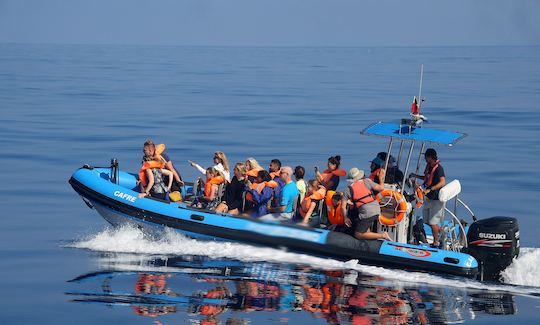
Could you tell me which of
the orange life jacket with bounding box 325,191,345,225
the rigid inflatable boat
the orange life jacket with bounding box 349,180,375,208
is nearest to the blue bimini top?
the rigid inflatable boat

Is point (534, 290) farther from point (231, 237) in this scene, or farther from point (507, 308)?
point (231, 237)

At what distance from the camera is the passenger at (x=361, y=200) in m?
13.4

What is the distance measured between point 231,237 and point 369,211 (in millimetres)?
2349

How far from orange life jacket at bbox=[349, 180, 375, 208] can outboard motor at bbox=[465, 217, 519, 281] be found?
59.1 inches

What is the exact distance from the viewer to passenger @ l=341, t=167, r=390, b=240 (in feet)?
44.0

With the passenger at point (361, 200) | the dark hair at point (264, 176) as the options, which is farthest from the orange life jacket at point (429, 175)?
the dark hair at point (264, 176)

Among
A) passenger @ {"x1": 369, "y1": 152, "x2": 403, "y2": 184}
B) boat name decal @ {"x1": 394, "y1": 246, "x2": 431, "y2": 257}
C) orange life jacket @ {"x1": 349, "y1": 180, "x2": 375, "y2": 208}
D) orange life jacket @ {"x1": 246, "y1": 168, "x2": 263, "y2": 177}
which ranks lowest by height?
boat name decal @ {"x1": 394, "y1": 246, "x2": 431, "y2": 257}

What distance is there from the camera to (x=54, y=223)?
17516 mm

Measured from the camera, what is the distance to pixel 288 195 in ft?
47.4

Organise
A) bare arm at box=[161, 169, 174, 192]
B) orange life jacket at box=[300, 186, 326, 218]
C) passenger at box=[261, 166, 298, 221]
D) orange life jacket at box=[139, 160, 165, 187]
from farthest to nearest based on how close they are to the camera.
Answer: bare arm at box=[161, 169, 174, 192] < orange life jacket at box=[139, 160, 165, 187] < passenger at box=[261, 166, 298, 221] < orange life jacket at box=[300, 186, 326, 218]

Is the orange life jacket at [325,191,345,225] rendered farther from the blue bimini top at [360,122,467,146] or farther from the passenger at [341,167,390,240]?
the blue bimini top at [360,122,467,146]

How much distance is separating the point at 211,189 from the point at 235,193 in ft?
1.62

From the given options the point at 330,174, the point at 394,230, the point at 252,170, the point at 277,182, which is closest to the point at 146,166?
the point at 252,170

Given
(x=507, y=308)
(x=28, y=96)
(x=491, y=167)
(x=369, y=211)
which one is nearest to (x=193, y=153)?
(x=491, y=167)
